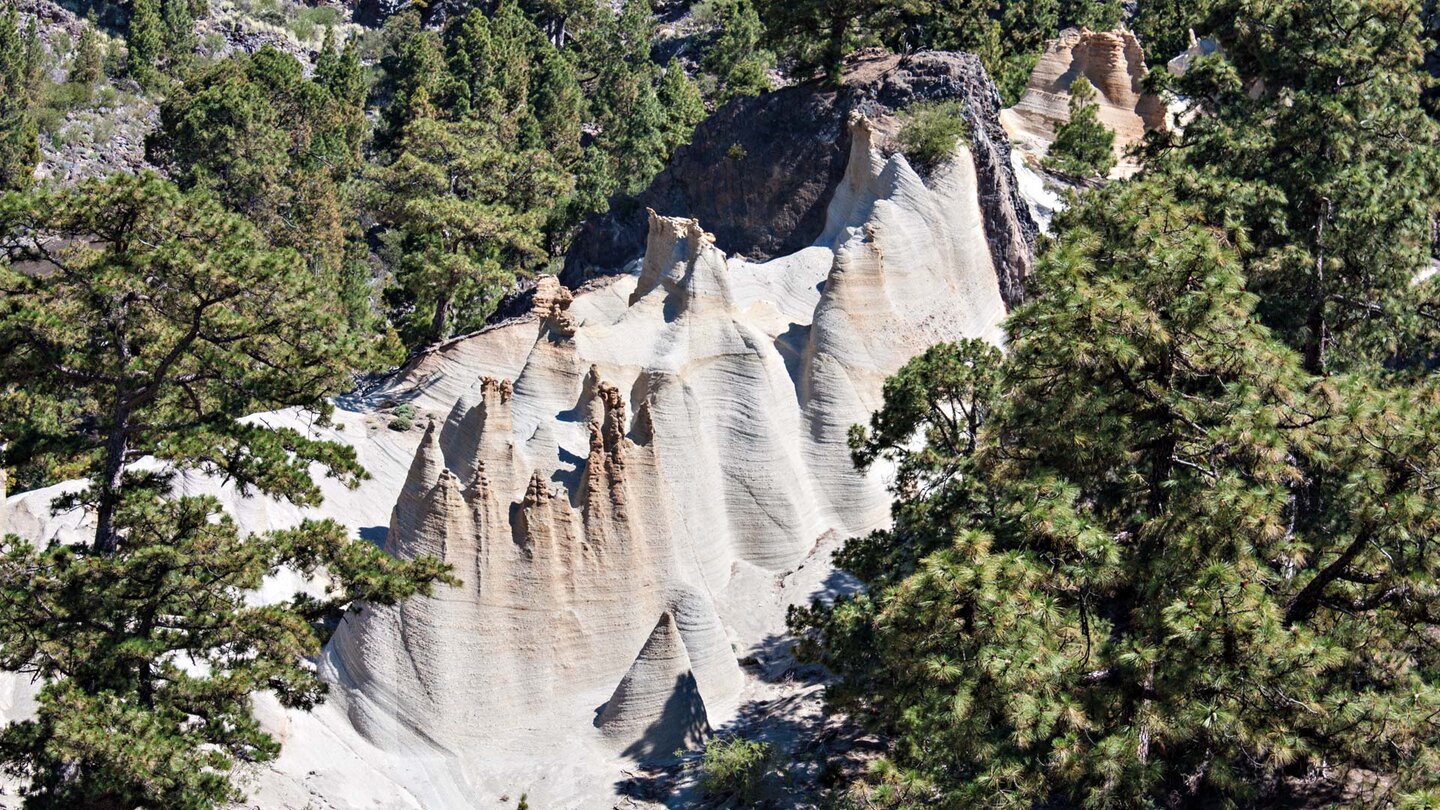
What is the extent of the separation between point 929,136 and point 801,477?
1099 cm

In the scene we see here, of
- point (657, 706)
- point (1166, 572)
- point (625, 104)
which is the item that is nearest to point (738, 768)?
point (657, 706)

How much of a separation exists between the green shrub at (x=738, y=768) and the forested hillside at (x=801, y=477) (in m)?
0.06

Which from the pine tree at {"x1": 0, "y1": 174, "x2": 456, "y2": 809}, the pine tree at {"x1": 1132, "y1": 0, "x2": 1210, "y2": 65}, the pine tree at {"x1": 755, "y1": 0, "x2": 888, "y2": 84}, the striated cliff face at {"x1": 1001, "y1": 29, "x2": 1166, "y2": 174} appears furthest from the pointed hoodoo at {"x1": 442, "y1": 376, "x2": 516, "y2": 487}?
the pine tree at {"x1": 1132, "y1": 0, "x2": 1210, "y2": 65}

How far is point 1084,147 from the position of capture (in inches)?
2008

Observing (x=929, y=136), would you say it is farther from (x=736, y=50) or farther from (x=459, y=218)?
(x=736, y=50)

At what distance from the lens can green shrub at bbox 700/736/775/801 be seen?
2355 cm

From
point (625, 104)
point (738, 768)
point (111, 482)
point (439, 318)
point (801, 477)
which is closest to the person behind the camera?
point (111, 482)

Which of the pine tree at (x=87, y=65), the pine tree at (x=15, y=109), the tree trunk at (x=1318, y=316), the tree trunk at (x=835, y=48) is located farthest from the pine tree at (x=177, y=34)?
the tree trunk at (x=1318, y=316)

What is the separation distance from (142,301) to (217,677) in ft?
15.8

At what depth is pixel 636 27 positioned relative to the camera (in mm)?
87812

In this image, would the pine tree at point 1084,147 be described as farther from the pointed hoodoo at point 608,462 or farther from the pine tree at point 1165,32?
the pointed hoodoo at point 608,462

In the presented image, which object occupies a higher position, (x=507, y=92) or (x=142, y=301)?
(x=507, y=92)

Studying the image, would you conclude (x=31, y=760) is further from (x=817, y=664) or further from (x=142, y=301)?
(x=817, y=664)

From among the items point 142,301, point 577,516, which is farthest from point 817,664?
point 142,301
